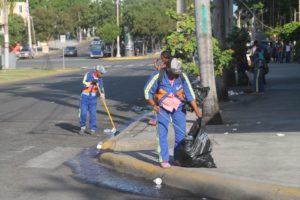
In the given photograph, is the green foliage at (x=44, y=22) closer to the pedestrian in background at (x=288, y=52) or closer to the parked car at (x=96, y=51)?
the parked car at (x=96, y=51)

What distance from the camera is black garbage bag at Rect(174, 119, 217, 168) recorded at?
8320 mm

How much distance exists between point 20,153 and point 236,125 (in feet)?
15.9

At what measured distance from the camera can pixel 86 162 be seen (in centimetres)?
1006

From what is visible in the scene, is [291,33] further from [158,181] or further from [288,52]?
[158,181]

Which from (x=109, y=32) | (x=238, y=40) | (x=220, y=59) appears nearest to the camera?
(x=220, y=59)

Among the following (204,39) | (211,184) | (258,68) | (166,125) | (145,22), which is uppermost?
(145,22)

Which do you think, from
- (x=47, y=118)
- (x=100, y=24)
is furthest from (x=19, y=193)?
(x=100, y=24)

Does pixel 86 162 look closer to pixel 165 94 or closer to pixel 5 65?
pixel 165 94

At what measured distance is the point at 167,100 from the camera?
27.3 ft

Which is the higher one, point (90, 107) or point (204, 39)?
point (204, 39)

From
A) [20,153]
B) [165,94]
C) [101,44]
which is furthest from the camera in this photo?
[101,44]

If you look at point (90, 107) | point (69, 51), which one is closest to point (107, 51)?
point (69, 51)

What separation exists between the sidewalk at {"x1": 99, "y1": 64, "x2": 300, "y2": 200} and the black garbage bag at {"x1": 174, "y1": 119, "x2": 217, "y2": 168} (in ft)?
0.48

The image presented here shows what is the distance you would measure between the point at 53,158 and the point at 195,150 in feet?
10.4
